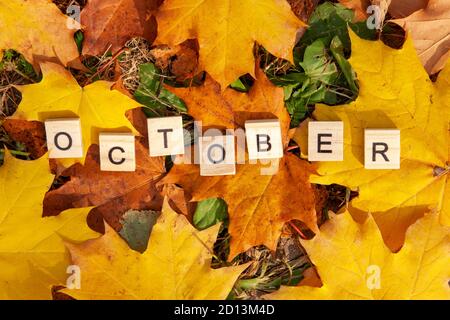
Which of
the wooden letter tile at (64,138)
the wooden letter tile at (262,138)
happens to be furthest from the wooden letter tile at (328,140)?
the wooden letter tile at (64,138)

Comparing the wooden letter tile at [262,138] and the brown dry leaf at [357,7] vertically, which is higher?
the brown dry leaf at [357,7]

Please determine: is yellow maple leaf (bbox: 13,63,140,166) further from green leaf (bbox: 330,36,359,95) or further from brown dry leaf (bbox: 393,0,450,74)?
brown dry leaf (bbox: 393,0,450,74)

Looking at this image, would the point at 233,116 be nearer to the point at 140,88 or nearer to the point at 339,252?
the point at 140,88


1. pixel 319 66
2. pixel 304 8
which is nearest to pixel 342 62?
pixel 319 66

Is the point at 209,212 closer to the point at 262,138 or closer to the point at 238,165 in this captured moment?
the point at 238,165

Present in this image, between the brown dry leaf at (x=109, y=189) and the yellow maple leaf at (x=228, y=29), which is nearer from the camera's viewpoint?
the yellow maple leaf at (x=228, y=29)

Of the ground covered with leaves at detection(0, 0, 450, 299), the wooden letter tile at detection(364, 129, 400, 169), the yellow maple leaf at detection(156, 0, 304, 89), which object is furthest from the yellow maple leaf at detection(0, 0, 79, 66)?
the wooden letter tile at detection(364, 129, 400, 169)

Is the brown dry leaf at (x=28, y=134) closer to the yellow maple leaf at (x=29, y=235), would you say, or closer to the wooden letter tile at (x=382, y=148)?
the yellow maple leaf at (x=29, y=235)
